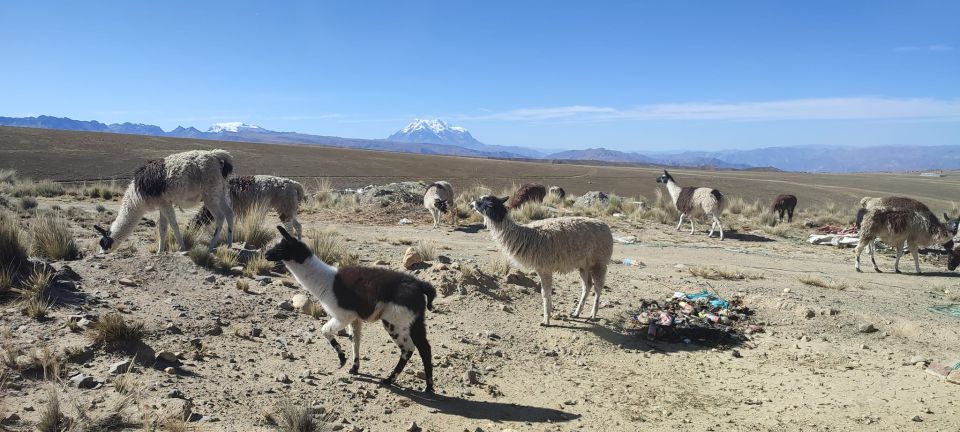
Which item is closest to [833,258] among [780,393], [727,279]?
[727,279]

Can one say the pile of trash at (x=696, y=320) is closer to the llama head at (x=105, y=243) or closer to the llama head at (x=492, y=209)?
the llama head at (x=492, y=209)

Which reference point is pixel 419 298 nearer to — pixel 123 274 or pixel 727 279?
pixel 123 274

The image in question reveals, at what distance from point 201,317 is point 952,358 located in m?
9.78

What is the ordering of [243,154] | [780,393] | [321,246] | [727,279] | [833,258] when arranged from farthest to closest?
[243,154], [833,258], [727,279], [321,246], [780,393]

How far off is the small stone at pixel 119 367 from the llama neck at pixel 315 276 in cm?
172

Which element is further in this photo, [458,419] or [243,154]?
[243,154]

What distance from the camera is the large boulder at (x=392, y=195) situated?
70.2ft

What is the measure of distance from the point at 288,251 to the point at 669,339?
551cm

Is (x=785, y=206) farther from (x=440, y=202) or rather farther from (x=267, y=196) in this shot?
(x=267, y=196)

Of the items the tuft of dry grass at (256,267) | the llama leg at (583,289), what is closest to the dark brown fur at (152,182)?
the tuft of dry grass at (256,267)

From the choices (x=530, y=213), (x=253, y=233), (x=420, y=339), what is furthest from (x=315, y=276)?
(x=530, y=213)

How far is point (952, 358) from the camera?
24.2 feet

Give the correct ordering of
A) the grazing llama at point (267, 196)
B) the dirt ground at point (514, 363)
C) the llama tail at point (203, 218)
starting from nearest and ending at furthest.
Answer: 1. the dirt ground at point (514, 363)
2. the llama tail at point (203, 218)
3. the grazing llama at point (267, 196)

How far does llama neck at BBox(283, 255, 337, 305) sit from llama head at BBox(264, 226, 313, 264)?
67 mm
